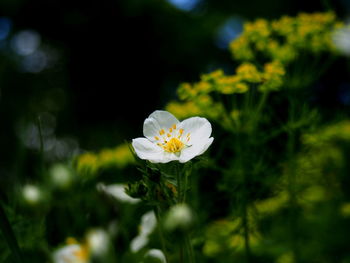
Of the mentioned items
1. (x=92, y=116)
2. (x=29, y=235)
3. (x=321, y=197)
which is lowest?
(x=29, y=235)

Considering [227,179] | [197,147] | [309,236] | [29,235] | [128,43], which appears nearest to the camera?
[197,147]

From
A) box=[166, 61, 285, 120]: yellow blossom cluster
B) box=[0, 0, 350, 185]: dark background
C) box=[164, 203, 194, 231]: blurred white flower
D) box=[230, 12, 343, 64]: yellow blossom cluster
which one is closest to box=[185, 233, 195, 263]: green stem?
box=[164, 203, 194, 231]: blurred white flower

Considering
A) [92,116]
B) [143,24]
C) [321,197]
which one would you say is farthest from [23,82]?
[321,197]

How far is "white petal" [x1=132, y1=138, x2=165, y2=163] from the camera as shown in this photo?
613 mm

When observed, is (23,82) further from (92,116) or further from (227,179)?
(227,179)

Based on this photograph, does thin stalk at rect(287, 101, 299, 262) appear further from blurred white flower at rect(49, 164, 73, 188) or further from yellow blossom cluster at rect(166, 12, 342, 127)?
blurred white flower at rect(49, 164, 73, 188)

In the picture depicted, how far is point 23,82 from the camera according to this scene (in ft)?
20.9

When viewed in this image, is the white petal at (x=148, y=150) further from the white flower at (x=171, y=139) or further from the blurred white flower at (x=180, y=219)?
the blurred white flower at (x=180, y=219)

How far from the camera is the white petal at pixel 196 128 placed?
67 cm

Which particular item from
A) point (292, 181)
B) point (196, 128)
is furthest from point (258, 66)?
point (196, 128)

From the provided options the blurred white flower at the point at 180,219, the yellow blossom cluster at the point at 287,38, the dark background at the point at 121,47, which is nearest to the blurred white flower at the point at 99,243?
the blurred white flower at the point at 180,219

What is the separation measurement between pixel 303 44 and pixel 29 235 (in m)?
0.82

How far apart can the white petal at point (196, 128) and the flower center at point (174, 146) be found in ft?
0.07

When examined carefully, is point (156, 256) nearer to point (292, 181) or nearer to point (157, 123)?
point (157, 123)
